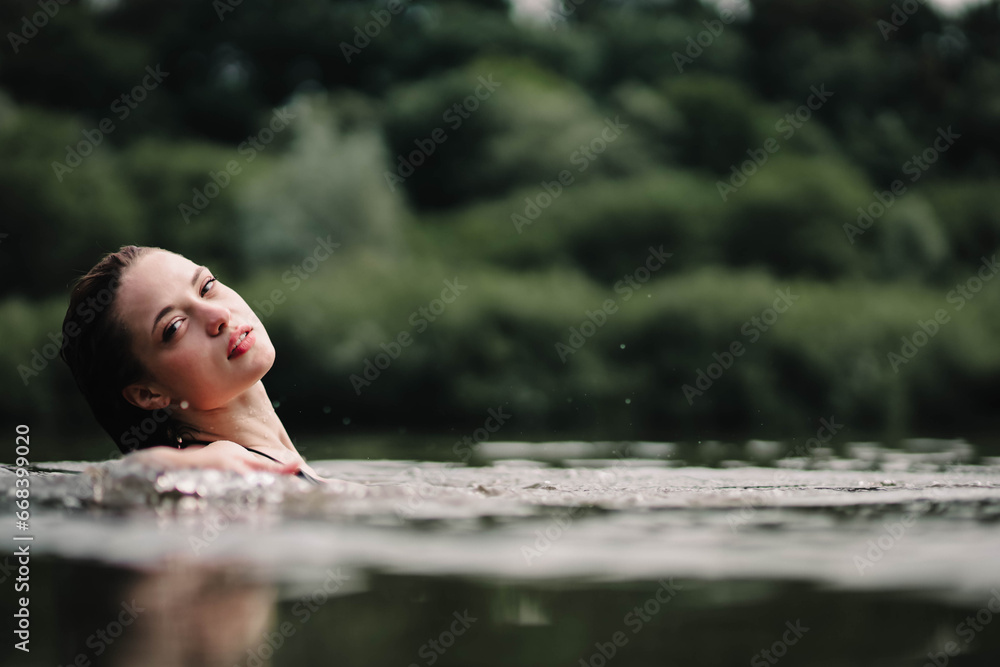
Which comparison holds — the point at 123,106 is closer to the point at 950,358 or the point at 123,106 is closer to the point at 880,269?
the point at 880,269

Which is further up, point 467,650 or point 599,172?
point 467,650

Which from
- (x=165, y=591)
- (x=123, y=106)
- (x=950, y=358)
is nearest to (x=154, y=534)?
(x=165, y=591)

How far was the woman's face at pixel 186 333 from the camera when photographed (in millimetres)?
2682

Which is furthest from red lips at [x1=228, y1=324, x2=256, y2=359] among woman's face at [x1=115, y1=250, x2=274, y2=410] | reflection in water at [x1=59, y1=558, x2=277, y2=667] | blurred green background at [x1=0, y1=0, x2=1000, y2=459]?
blurred green background at [x1=0, y1=0, x2=1000, y2=459]

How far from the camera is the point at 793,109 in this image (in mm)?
15703

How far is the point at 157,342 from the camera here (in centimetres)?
268

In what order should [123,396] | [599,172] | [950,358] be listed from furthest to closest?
[599,172] → [950,358] → [123,396]

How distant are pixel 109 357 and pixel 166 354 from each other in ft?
0.54

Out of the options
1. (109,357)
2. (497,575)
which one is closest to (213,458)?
(109,357)

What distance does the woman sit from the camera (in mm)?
2686

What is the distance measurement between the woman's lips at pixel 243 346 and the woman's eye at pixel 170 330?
0.49 feet

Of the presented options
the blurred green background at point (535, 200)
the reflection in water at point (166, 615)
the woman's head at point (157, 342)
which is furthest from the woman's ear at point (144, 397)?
the blurred green background at point (535, 200)

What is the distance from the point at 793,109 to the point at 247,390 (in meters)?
14.1

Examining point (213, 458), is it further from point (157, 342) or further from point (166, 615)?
point (166, 615)
